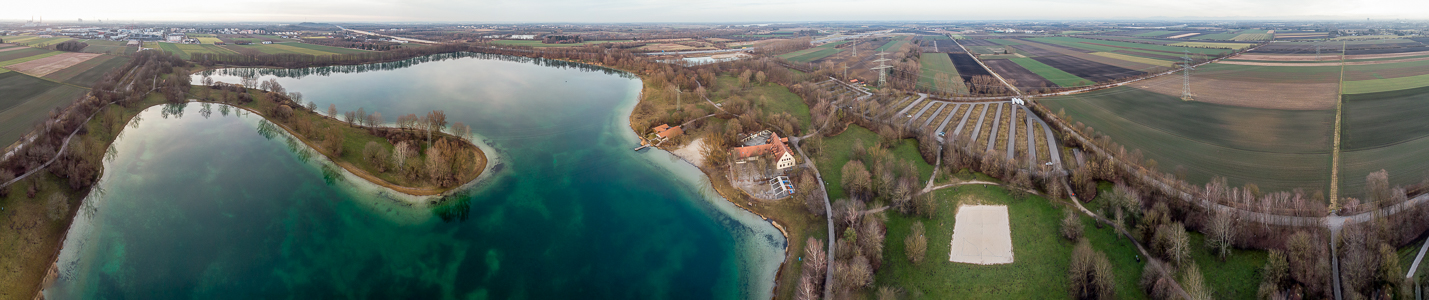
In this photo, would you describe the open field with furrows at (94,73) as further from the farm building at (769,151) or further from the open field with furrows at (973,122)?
the open field with furrows at (973,122)

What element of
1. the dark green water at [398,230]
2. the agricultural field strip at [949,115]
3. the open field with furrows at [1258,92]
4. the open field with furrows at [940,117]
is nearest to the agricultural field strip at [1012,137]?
the agricultural field strip at [949,115]

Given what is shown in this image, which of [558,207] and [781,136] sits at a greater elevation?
[781,136]

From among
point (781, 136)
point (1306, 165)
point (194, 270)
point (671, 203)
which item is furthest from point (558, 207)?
point (1306, 165)

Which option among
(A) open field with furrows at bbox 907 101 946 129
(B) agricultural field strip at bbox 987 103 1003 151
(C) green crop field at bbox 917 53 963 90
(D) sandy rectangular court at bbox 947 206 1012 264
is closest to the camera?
(D) sandy rectangular court at bbox 947 206 1012 264

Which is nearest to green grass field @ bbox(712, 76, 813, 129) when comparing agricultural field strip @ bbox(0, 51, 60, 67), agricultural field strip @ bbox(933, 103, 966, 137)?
agricultural field strip @ bbox(933, 103, 966, 137)

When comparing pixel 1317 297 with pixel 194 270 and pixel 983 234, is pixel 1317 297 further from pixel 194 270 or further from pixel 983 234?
pixel 194 270

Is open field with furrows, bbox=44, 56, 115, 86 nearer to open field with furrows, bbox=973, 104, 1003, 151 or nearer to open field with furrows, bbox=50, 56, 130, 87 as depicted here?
open field with furrows, bbox=50, 56, 130, 87
